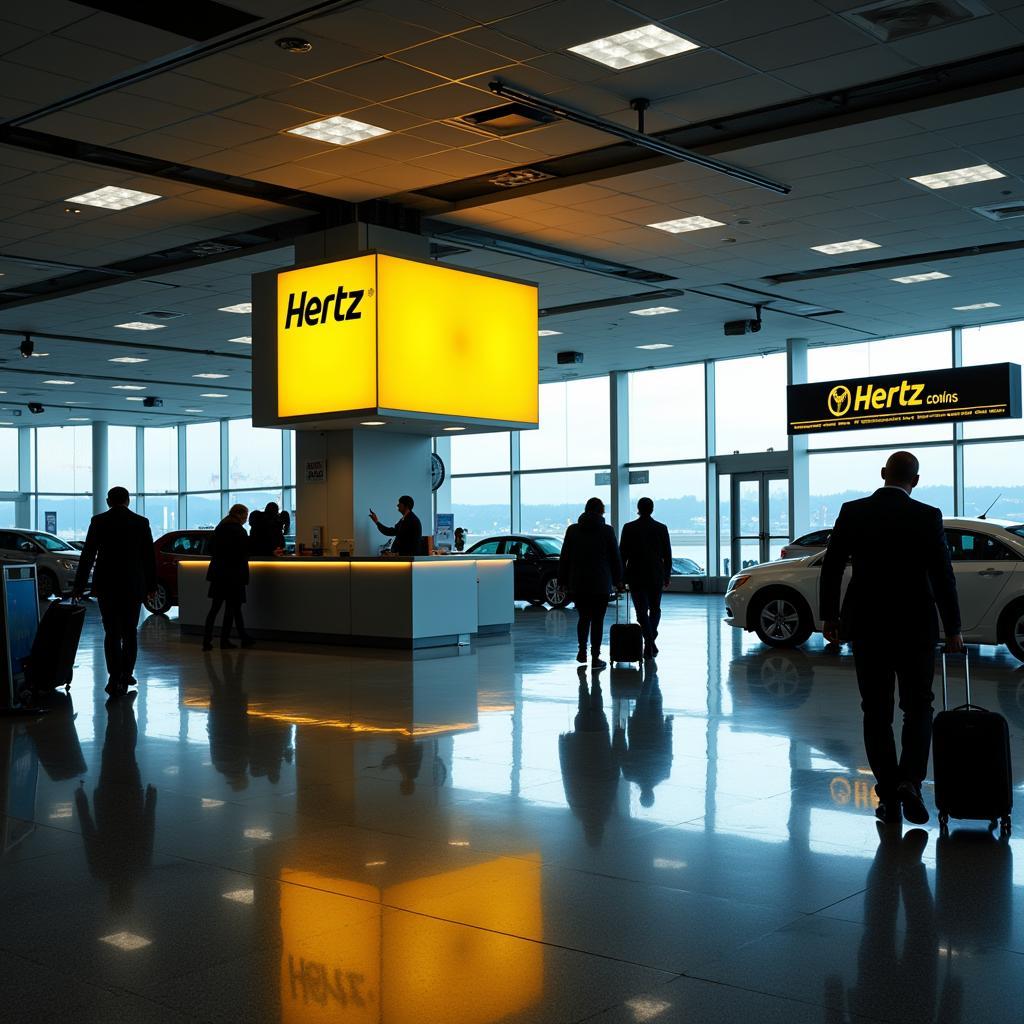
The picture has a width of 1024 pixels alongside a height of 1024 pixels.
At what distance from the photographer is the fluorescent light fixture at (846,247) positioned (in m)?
15.2

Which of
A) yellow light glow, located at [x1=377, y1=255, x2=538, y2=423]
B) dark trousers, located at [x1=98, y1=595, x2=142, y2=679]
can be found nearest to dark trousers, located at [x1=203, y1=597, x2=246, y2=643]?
yellow light glow, located at [x1=377, y1=255, x2=538, y2=423]

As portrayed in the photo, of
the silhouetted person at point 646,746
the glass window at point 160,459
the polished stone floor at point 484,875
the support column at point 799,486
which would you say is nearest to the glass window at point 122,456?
the glass window at point 160,459

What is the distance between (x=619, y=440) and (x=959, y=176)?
15239 mm

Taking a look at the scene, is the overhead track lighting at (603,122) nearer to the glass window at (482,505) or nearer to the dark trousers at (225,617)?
the dark trousers at (225,617)

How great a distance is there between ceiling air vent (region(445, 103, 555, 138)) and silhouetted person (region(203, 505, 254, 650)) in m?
5.07

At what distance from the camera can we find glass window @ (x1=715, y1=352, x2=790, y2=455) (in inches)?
992

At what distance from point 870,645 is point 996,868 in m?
1.11

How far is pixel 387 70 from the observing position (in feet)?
30.8

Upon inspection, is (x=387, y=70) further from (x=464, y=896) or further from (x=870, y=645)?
(x=464, y=896)

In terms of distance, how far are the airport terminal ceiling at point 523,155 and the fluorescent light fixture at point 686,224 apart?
104 mm

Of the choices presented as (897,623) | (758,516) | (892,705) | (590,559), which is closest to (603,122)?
(590,559)

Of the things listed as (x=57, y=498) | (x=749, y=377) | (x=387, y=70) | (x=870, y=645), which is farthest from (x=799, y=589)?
(x=57, y=498)

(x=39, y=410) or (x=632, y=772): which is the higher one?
(x=39, y=410)

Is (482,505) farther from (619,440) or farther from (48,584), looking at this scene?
(48,584)
